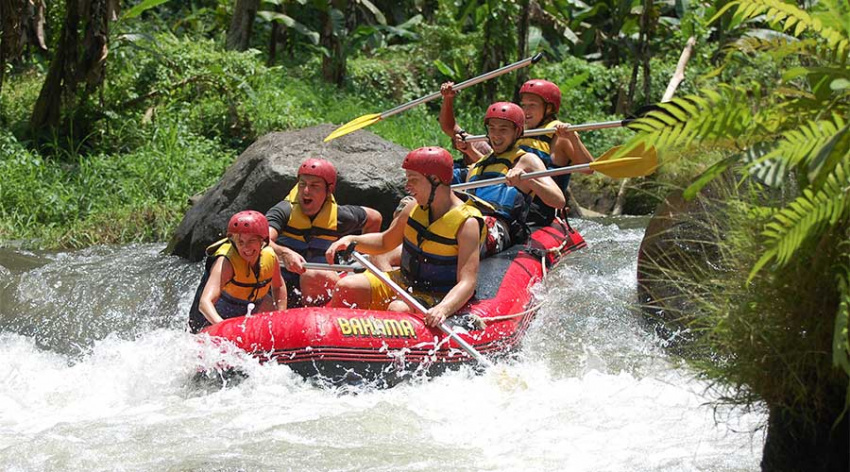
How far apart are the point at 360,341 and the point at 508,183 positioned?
1.82m

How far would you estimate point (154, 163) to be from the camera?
10.9 metres

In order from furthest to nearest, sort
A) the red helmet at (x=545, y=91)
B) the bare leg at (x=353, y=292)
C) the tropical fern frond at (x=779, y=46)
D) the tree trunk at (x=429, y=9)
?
the tree trunk at (x=429, y=9), the red helmet at (x=545, y=91), the bare leg at (x=353, y=292), the tropical fern frond at (x=779, y=46)

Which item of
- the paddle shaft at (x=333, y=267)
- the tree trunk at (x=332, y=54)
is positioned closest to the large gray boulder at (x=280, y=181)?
the paddle shaft at (x=333, y=267)

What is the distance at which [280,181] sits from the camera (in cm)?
817

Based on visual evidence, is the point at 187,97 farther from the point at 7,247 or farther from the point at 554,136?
the point at 554,136

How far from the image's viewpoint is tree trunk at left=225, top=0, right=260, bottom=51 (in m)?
14.8

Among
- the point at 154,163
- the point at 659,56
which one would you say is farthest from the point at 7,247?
the point at 659,56

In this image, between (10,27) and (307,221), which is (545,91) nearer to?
(307,221)

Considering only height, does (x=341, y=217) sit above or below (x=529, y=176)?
below

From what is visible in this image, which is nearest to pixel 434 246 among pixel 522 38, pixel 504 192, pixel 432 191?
pixel 432 191

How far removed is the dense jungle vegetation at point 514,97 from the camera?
3.23m

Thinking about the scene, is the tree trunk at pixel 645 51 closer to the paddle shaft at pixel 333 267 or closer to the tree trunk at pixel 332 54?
the tree trunk at pixel 332 54

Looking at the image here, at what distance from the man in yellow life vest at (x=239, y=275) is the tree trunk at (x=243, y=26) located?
29.5 feet

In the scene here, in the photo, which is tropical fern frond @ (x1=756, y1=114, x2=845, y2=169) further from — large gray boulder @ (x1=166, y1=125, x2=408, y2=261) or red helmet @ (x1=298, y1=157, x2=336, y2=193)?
large gray boulder @ (x1=166, y1=125, x2=408, y2=261)
